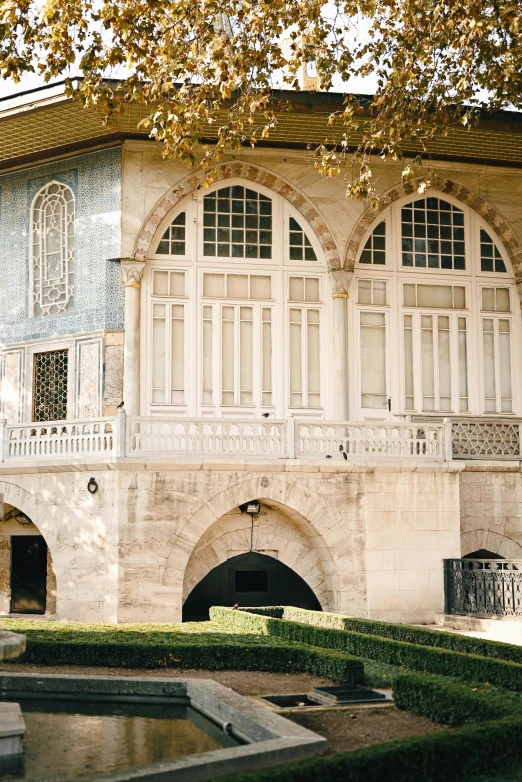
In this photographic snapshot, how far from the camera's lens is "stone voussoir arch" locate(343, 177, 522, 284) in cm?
1998

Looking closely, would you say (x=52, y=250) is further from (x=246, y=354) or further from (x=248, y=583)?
(x=248, y=583)

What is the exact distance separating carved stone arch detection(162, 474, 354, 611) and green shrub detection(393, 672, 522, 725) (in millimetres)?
7394

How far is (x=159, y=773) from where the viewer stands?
6.76 metres

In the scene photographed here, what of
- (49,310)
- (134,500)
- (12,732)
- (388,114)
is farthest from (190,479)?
(12,732)

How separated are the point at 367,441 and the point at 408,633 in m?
4.66

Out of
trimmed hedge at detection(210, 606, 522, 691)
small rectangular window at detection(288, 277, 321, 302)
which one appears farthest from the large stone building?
trimmed hedge at detection(210, 606, 522, 691)

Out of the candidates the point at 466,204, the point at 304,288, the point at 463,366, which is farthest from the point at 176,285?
the point at 466,204

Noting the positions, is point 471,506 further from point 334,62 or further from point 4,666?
point 4,666

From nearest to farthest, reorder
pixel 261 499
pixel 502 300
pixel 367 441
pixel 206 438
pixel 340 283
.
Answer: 1. pixel 206 438
2. pixel 261 499
3. pixel 367 441
4. pixel 340 283
5. pixel 502 300

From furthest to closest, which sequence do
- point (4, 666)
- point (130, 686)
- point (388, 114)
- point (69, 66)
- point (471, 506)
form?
point (471, 506), point (388, 114), point (69, 66), point (4, 666), point (130, 686)

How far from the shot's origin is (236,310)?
769 inches

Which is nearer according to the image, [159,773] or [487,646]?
[159,773]

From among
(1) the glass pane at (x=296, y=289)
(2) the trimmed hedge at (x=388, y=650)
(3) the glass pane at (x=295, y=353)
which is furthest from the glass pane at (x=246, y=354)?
(2) the trimmed hedge at (x=388, y=650)

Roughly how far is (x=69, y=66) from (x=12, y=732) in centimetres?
938
